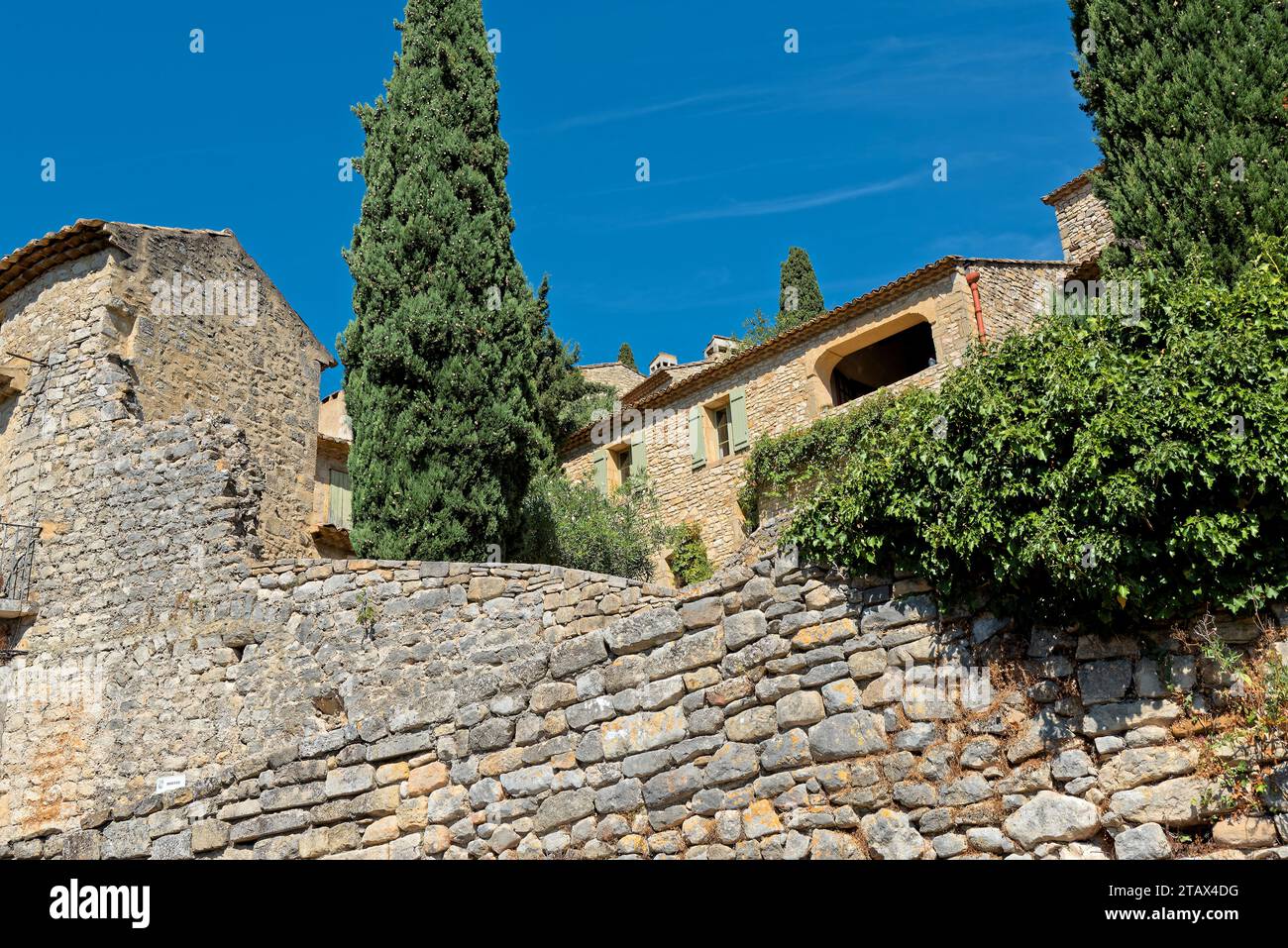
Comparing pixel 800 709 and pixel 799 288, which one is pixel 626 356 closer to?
pixel 799 288

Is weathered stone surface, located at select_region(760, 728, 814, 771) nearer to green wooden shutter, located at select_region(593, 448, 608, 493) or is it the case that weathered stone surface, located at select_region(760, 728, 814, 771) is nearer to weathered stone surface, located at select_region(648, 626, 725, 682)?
weathered stone surface, located at select_region(648, 626, 725, 682)

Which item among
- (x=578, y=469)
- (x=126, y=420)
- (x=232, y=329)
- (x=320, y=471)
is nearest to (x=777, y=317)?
(x=578, y=469)

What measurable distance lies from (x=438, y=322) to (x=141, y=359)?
184 inches

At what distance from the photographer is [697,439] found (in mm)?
22312

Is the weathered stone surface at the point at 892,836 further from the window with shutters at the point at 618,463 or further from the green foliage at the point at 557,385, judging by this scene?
the green foliage at the point at 557,385

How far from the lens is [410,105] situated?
15812 millimetres

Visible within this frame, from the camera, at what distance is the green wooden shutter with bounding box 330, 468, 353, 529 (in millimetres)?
19484

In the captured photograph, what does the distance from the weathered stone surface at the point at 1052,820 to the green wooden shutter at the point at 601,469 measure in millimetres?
18303

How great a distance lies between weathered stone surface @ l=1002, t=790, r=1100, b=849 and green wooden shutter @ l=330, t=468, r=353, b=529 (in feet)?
48.9

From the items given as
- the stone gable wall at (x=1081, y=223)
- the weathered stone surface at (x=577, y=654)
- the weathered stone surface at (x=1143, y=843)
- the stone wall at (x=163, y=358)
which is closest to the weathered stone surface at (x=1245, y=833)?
the weathered stone surface at (x=1143, y=843)

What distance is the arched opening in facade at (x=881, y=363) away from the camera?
21547 mm

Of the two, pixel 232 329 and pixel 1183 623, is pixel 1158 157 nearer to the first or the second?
pixel 1183 623

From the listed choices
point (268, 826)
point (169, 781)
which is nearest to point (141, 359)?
point (169, 781)

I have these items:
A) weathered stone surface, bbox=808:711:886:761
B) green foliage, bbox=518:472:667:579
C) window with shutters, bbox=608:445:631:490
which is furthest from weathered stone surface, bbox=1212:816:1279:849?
window with shutters, bbox=608:445:631:490
